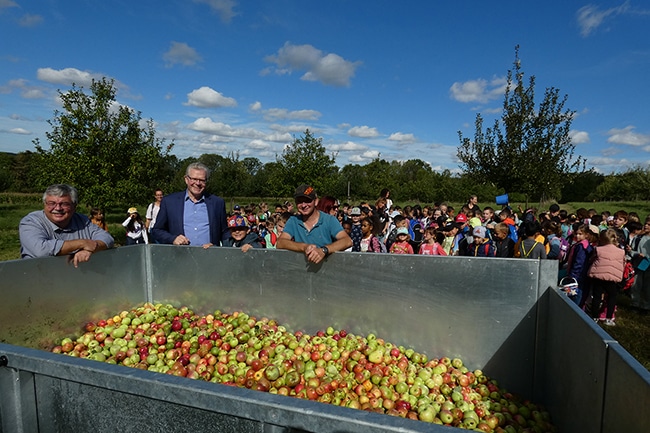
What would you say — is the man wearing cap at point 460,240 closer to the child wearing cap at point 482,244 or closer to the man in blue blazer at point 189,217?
the child wearing cap at point 482,244

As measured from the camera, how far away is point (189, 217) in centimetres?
477

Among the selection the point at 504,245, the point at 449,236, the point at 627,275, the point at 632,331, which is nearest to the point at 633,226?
the point at 627,275

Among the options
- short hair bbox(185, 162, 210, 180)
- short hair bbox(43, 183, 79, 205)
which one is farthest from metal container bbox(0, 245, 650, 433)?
short hair bbox(185, 162, 210, 180)

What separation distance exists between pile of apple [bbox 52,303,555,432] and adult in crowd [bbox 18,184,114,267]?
929 millimetres

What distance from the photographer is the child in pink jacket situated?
6.28 metres

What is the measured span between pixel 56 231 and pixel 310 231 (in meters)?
2.54

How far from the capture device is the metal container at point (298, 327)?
51.8 inches

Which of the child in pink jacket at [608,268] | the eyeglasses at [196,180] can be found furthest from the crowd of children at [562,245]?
the eyeglasses at [196,180]

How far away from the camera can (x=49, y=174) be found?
42.4 ft

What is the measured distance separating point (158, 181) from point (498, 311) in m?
15.0

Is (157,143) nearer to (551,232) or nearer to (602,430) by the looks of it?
(551,232)

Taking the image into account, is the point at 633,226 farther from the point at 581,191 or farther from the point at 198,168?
the point at 581,191

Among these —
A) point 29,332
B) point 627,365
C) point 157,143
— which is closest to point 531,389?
point 627,365

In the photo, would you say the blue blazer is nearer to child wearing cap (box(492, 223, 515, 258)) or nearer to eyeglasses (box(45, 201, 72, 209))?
eyeglasses (box(45, 201, 72, 209))
